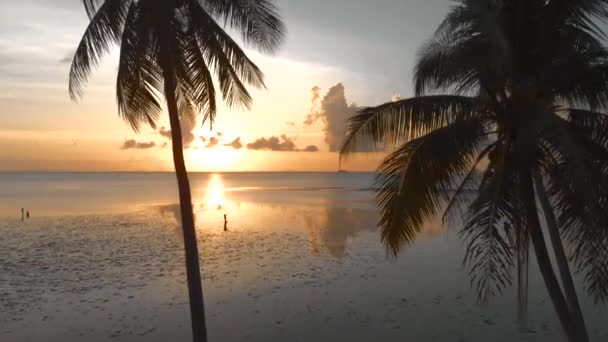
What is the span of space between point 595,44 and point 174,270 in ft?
62.9

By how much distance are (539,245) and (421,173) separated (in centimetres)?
267

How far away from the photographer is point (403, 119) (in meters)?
8.30

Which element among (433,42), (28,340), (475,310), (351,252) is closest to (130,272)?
(28,340)

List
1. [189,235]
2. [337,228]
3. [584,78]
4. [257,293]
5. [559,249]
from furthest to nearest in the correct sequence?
[337,228] < [257,293] < [189,235] < [559,249] < [584,78]

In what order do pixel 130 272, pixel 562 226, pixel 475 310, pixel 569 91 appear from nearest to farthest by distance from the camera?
pixel 569 91 → pixel 562 226 → pixel 475 310 → pixel 130 272

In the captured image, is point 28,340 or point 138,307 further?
point 138,307

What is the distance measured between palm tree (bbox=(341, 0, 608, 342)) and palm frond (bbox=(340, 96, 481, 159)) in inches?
0.8

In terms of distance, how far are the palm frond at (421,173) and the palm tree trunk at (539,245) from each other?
1.15 metres

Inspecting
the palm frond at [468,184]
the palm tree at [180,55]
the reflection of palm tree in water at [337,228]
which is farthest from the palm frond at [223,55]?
the reflection of palm tree in water at [337,228]

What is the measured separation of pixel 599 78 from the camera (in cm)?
721

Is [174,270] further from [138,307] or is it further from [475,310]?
[475,310]

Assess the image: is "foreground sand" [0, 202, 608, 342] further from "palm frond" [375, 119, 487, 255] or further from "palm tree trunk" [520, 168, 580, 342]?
"palm frond" [375, 119, 487, 255]

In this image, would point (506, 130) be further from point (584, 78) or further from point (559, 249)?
point (559, 249)

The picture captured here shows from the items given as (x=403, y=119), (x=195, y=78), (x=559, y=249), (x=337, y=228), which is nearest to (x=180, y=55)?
(x=195, y=78)
